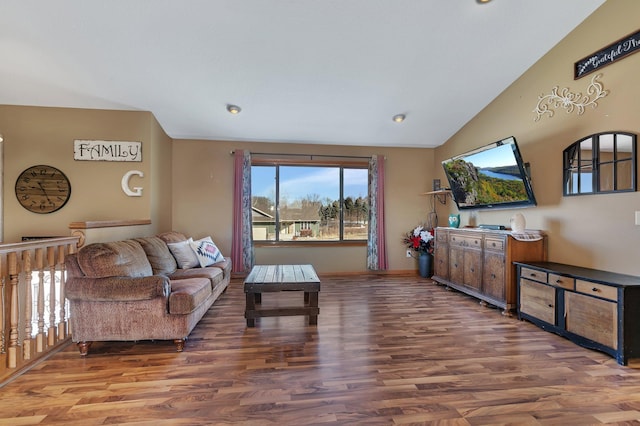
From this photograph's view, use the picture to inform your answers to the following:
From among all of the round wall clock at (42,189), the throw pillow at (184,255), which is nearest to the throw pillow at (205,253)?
the throw pillow at (184,255)

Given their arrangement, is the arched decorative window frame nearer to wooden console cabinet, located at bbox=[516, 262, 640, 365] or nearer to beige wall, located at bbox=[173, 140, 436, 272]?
wooden console cabinet, located at bbox=[516, 262, 640, 365]

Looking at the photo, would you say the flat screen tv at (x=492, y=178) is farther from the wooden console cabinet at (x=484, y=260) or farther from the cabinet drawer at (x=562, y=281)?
the cabinet drawer at (x=562, y=281)

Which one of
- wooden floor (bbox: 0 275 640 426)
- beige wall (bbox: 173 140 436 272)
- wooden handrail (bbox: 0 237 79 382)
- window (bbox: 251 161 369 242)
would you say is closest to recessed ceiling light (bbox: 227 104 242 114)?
beige wall (bbox: 173 140 436 272)

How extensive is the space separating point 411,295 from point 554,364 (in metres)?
1.99

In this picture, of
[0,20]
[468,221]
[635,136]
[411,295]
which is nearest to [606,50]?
[635,136]

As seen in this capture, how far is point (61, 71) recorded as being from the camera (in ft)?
10.8

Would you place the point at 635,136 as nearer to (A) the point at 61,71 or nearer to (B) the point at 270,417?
(B) the point at 270,417

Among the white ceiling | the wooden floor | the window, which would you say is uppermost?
the white ceiling

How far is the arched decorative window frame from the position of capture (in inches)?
102

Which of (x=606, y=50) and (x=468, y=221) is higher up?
(x=606, y=50)

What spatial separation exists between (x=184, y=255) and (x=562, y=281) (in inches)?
164

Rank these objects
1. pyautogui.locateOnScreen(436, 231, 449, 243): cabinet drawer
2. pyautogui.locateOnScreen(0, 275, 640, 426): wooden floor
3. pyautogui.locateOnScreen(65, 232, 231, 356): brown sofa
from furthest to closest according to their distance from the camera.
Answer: pyautogui.locateOnScreen(436, 231, 449, 243): cabinet drawer → pyautogui.locateOnScreen(65, 232, 231, 356): brown sofa → pyautogui.locateOnScreen(0, 275, 640, 426): wooden floor

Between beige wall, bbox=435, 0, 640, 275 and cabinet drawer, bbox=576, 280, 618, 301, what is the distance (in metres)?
0.45

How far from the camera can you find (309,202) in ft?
18.1
